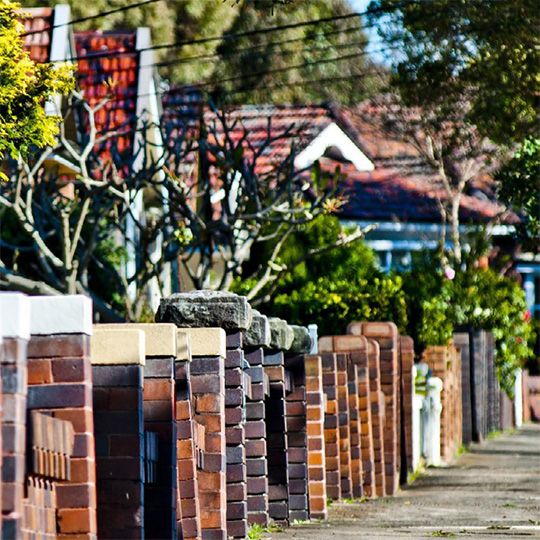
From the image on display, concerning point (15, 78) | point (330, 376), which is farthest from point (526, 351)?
point (15, 78)

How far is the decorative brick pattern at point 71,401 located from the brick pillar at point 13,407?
45cm

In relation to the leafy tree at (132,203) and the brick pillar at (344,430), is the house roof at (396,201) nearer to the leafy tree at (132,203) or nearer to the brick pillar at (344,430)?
the leafy tree at (132,203)

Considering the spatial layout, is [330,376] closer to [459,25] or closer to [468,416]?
[459,25]

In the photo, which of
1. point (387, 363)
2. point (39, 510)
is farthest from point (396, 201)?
point (39, 510)

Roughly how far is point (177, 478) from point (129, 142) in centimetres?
1467

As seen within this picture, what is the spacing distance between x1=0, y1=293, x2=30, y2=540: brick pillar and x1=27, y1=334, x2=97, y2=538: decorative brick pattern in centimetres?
45

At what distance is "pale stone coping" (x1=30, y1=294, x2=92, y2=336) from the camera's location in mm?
5133

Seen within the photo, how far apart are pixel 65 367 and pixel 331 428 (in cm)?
653

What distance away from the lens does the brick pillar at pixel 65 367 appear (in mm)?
5133

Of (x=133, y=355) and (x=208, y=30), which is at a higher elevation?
(x=208, y=30)

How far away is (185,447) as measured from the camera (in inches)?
273

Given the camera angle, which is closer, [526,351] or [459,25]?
[459,25]

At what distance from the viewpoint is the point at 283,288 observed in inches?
724

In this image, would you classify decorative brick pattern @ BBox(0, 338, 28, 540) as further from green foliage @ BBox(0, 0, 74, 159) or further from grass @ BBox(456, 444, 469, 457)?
grass @ BBox(456, 444, 469, 457)
